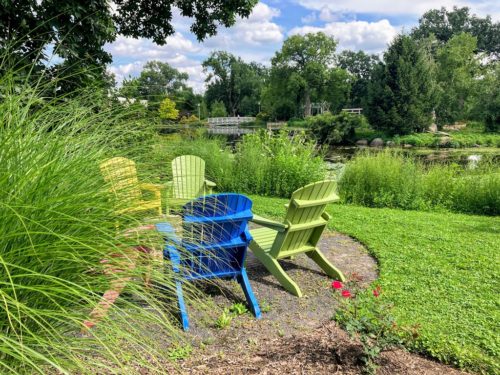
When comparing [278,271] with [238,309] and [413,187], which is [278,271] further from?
[413,187]

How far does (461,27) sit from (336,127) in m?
50.2

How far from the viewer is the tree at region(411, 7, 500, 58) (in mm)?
64875

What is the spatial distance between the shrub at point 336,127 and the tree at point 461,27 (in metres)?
43.7

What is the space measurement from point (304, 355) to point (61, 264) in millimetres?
1672

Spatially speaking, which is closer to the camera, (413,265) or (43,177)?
(43,177)

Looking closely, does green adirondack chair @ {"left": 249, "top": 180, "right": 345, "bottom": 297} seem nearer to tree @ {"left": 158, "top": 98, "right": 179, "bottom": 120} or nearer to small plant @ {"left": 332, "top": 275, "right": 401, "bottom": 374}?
small plant @ {"left": 332, "top": 275, "right": 401, "bottom": 374}

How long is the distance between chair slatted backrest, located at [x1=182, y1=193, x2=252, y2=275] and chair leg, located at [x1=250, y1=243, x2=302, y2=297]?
1.53 feet

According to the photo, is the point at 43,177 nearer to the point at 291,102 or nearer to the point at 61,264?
the point at 61,264

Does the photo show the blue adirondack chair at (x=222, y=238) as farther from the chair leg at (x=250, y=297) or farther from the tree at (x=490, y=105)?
the tree at (x=490, y=105)

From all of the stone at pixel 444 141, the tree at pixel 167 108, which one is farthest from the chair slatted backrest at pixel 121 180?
the stone at pixel 444 141

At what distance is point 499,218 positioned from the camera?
7.07 m

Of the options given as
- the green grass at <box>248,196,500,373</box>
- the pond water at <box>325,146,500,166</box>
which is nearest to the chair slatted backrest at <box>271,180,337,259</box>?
the green grass at <box>248,196,500,373</box>

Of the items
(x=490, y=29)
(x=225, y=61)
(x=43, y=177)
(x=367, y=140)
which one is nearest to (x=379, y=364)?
(x=43, y=177)

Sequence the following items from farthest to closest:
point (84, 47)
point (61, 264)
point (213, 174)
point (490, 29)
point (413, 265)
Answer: point (490, 29) < point (213, 174) < point (84, 47) < point (413, 265) < point (61, 264)
